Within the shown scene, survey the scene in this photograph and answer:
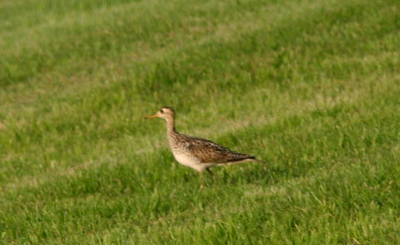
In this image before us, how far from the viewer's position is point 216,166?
39.3 ft

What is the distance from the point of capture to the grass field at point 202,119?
8.90 meters

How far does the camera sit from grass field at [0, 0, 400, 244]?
8898 mm

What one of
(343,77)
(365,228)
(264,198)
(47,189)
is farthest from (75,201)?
(343,77)

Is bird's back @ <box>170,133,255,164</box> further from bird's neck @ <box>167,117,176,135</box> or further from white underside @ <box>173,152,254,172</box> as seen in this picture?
bird's neck @ <box>167,117,176,135</box>

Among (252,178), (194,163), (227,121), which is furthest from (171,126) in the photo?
(227,121)

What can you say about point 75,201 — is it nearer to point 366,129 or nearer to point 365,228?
point 366,129

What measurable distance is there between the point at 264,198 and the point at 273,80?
8350 mm

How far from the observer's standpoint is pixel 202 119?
51.6ft

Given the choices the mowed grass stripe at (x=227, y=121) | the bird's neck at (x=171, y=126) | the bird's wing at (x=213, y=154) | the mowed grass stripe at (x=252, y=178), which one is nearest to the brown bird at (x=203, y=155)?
the bird's wing at (x=213, y=154)

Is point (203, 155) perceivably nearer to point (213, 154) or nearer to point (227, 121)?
point (213, 154)

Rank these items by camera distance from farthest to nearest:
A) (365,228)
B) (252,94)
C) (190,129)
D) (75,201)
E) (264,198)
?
(252,94) < (190,129) < (75,201) < (264,198) < (365,228)

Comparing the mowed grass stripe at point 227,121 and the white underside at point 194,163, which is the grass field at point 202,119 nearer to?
the mowed grass stripe at point 227,121

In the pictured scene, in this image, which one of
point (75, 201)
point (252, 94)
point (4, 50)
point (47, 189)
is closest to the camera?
point (75, 201)

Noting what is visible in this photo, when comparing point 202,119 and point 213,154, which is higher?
point 213,154
